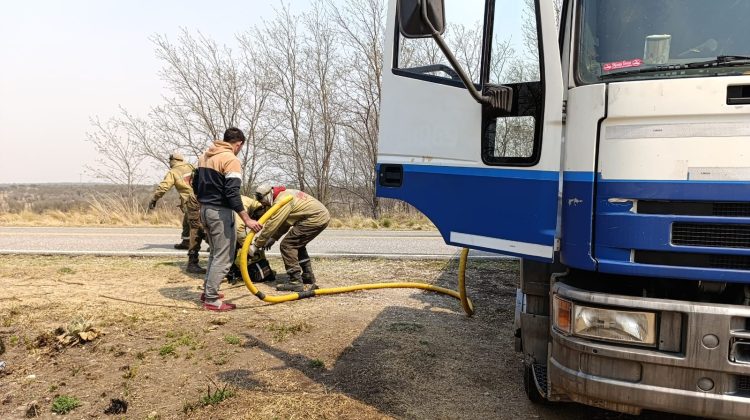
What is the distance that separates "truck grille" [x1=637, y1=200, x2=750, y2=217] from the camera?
225cm

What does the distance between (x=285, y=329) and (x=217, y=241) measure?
1.35 metres

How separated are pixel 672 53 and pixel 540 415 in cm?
225

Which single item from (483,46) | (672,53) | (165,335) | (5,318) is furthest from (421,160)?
(5,318)

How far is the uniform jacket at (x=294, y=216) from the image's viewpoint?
623 cm

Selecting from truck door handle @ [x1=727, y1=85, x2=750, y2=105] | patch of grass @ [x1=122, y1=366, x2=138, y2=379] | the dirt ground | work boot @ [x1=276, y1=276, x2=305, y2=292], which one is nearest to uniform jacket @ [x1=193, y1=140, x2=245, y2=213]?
the dirt ground

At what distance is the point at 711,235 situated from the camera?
2.29 meters

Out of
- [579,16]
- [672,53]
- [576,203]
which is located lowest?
[576,203]

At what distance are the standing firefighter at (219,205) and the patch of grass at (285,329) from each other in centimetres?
92

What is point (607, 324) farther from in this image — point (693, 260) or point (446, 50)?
point (446, 50)

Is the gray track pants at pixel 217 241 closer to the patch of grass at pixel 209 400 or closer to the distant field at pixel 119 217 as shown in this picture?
the patch of grass at pixel 209 400

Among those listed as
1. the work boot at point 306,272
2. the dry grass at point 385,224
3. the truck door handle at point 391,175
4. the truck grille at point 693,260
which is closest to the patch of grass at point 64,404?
the truck door handle at point 391,175

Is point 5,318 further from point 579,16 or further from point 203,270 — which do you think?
point 579,16

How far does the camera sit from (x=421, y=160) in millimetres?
3414

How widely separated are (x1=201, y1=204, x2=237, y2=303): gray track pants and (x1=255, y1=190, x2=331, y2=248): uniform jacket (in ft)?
2.00
